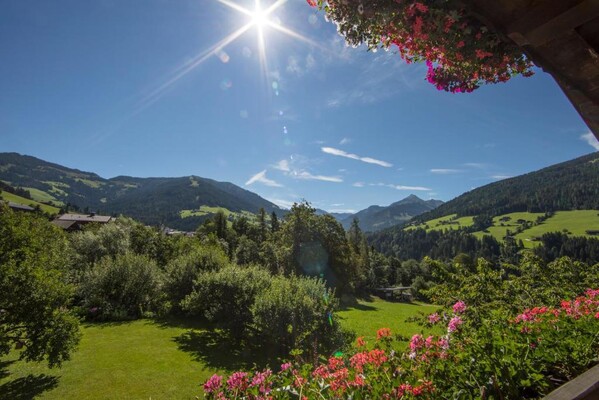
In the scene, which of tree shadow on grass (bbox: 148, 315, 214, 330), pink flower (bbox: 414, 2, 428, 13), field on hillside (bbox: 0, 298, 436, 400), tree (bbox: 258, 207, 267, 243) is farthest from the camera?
tree (bbox: 258, 207, 267, 243)

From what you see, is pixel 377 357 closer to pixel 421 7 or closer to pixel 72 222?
pixel 421 7

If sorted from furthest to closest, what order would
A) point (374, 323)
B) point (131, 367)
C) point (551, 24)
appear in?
point (374, 323)
point (131, 367)
point (551, 24)

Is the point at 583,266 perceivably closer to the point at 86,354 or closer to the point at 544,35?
the point at 544,35

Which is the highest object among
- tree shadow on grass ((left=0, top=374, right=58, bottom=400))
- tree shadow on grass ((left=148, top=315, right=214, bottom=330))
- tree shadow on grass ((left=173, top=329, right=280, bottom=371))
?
tree shadow on grass ((left=0, top=374, right=58, bottom=400))

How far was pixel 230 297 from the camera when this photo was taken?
16766 millimetres

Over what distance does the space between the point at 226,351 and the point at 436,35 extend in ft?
57.7

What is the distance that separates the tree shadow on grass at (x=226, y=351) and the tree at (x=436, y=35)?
1397 cm

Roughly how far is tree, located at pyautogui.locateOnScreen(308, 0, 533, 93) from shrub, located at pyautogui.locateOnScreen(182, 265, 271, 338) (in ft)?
49.7

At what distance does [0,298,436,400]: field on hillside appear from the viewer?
11.1 m

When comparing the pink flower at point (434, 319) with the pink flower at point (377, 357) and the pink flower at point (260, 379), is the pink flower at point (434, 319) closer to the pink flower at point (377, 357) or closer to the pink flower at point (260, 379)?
the pink flower at point (377, 357)

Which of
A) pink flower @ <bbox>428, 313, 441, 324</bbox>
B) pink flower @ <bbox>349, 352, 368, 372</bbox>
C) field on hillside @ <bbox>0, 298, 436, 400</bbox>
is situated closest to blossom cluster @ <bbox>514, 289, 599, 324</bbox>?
pink flower @ <bbox>428, 313, 441, 324</bbox>

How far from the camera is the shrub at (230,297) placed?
53.9ft

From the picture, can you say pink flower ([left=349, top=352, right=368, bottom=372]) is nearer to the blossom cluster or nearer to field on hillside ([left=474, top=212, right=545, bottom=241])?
the blossom cluster

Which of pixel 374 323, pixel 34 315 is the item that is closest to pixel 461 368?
pixel 34 315
